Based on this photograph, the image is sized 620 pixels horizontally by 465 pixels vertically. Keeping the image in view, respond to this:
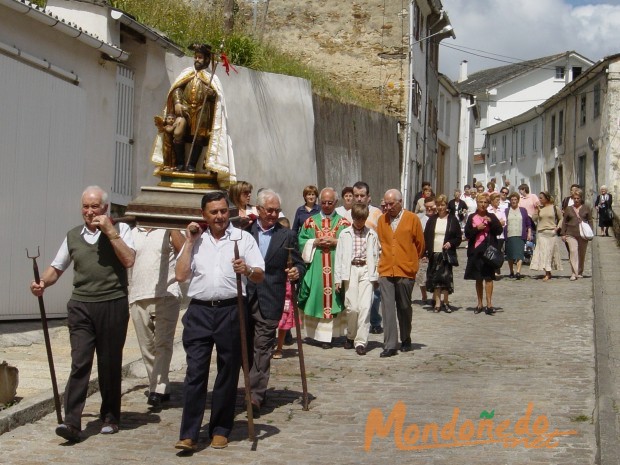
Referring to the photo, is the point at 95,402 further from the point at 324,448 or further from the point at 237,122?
the point at 237,122

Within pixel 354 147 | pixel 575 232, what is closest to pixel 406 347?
pixel 575 232

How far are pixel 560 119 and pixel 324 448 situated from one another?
42.3 m

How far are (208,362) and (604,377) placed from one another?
4554 mm

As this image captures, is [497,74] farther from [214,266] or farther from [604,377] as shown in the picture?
[214,266]

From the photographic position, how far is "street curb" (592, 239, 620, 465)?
772 centimetres

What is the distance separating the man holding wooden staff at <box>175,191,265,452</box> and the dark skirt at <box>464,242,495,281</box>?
827 centimetres

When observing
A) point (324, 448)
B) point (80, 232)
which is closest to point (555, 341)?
point (324, 448)

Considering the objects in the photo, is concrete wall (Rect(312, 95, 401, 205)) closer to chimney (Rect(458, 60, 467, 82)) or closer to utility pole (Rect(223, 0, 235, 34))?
utility pole (Rect(223, 0, 235, 34))

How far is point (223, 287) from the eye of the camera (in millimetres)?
7773

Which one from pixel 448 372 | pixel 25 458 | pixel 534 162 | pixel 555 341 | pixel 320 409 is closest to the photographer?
pixel 25 458

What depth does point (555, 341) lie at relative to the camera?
13.3 metres

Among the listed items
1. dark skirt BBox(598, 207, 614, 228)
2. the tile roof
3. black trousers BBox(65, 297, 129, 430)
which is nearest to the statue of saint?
black trousers BBox(65, 297, 129, 430)

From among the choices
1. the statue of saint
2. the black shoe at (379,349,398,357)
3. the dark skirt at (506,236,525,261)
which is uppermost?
the statue of saint

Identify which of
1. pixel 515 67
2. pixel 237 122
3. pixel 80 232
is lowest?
pixel 80 232
